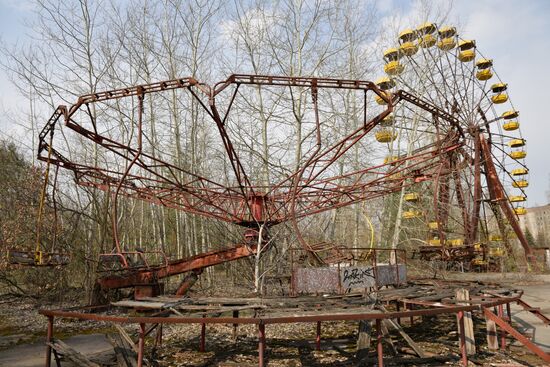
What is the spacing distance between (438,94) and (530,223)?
110385 mm

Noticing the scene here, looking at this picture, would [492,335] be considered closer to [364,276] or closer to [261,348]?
[364,276]

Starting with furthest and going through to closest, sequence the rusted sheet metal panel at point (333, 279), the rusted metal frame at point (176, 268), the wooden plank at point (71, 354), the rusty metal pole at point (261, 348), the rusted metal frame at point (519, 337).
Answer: the rusted metal frame at point (176, 268), the rusted sheet metal panel at point (333, 279), the wooden plank at point (71, 354), the rusted metal frame at point (519, 337), the rusty metal pole at point (261, 348)

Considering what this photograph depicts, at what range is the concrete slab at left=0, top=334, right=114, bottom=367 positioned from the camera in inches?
343

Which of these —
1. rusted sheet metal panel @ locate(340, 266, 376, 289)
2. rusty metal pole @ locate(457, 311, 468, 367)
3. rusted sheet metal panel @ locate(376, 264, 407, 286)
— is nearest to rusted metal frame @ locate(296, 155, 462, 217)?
rusted sheet metal panel @ locate(376, 264, 407, 286)

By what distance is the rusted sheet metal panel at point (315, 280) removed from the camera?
9.82m

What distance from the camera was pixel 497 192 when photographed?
26.1 m

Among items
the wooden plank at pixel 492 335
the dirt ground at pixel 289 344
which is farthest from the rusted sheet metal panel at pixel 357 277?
the wooden plank at pixel 492 335

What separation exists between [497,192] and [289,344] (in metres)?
21.7

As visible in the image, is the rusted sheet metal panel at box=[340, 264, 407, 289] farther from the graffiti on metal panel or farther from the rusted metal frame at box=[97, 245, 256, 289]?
the rusted metal frame at box=[97, 245, 256, 289]

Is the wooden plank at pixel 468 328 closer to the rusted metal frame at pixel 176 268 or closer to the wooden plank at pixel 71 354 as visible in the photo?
the rusted metal frame at pixel 176 268

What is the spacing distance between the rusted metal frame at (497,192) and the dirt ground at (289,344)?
15832 millimetres

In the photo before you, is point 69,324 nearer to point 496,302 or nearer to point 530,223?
point 496,302

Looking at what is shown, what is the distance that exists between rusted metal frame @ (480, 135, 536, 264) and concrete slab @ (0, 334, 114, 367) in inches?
936

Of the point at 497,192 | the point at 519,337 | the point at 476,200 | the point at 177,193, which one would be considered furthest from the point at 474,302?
the point at 497,192
